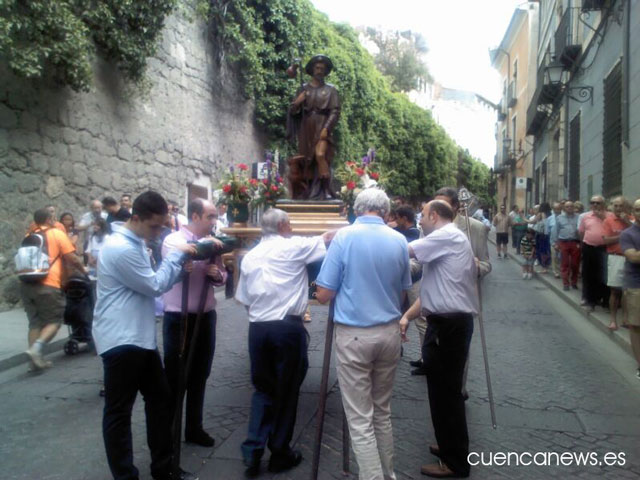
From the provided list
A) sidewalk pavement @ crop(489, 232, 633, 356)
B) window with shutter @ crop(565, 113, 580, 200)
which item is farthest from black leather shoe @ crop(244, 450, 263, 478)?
window with shutter @ crop(565, 113, 580, 200)

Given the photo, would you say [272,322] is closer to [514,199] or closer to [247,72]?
[247,72]

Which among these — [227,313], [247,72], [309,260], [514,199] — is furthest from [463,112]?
[309,260]

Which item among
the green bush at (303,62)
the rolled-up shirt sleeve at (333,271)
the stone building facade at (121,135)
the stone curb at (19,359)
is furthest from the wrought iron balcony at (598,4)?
the stone curb at (19,359)

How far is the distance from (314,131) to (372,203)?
378cm

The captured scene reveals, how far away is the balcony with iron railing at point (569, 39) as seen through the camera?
15.9m

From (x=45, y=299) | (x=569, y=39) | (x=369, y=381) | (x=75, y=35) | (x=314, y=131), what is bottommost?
(x=369, y=381)

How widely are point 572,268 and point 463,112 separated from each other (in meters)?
60.5

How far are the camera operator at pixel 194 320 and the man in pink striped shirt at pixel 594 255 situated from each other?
278 inches

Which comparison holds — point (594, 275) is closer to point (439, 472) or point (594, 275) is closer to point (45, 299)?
point (439, 472)

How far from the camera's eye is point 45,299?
680 cm

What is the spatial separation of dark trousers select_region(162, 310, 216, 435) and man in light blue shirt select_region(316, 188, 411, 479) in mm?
1187

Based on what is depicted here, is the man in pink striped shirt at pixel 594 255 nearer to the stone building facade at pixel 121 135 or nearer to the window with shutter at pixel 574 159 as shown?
the window with shutter at pixel 574 159

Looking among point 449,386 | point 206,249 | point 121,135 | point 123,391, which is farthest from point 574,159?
point 123,391

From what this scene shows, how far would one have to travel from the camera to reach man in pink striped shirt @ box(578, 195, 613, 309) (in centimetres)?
988
